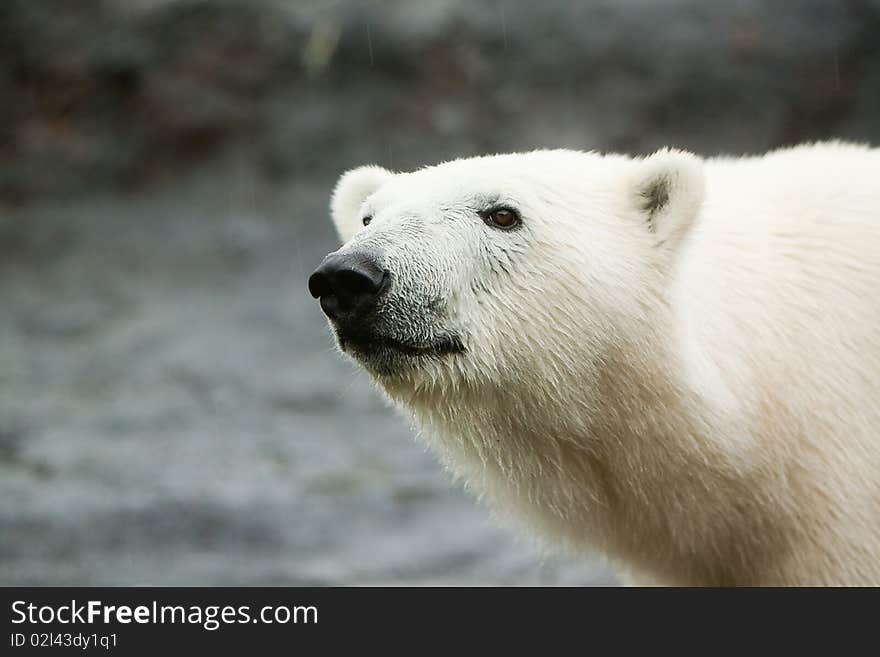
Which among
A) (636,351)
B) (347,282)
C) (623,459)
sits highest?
(347,282)

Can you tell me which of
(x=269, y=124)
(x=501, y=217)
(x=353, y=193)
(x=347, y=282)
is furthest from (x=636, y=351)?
(x=269, y=124)

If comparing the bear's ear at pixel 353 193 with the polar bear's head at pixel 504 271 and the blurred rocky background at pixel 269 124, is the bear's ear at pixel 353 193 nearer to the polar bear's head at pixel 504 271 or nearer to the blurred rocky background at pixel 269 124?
the polar bear's head at pixel 504 271

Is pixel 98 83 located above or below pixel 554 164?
above

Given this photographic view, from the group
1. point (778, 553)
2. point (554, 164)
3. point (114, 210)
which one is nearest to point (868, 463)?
point (778, 553)

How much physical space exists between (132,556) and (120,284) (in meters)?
3.23

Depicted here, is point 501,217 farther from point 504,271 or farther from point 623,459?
point 623,459

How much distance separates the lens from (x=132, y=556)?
5.46 m

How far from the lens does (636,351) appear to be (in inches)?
115

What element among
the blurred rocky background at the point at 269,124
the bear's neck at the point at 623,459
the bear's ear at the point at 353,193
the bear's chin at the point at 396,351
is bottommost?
the bear's neck at the point at 623,459

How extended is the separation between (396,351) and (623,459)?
765mm

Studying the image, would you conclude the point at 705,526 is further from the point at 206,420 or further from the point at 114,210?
the point at 114,210

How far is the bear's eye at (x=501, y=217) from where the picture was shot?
296cm

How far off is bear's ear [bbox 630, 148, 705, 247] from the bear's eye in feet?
1.25

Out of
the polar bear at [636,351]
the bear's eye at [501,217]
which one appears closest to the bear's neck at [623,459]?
the polar bear at [636,351]
